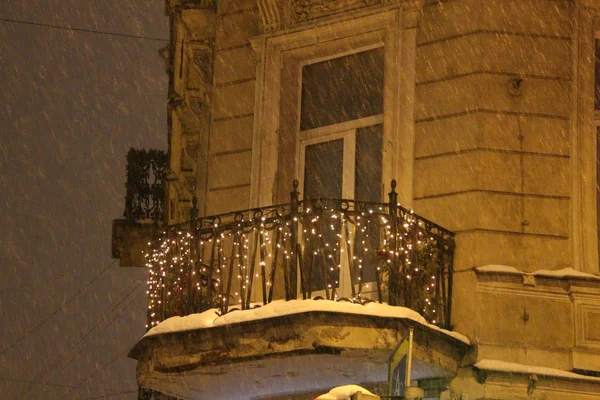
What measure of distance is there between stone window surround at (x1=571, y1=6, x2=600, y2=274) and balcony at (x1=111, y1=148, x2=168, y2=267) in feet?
35.1

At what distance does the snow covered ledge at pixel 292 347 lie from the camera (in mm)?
11070

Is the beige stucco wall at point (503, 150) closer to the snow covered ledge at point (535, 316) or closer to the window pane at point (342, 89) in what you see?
the snow covered ledge at point (535, 316)

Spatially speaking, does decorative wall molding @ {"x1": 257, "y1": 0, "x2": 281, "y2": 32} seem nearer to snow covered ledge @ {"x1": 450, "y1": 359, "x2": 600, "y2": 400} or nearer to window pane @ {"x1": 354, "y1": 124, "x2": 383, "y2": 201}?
window pane @ {"x1": 354, "y1": 124, "x2": 383, "y2": 201}

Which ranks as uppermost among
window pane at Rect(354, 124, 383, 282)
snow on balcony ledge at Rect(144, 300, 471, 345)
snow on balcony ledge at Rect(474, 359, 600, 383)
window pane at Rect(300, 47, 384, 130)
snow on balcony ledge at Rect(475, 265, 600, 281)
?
window pane at Rect(300, 47, 384, 130)

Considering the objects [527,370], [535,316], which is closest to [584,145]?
[535,316]

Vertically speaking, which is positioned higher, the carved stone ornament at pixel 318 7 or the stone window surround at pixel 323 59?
the carved stone ornament at pixel 318 7

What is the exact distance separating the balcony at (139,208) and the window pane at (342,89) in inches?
333

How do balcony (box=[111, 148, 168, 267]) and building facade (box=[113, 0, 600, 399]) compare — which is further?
balcony (box=[111, 148, 168, 267])

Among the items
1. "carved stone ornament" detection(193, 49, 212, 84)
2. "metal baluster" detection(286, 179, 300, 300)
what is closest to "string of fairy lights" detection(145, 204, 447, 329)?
"metal baluster" detection(286, 179, 300, 300)

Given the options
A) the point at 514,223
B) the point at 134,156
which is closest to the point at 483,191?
the point at 514,223

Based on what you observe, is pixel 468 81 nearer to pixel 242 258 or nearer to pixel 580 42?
pixel 580 42

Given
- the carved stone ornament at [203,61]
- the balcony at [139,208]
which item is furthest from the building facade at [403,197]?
the balcony at [139,208]

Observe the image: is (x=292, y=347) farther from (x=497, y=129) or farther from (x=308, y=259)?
(x=497, y=129)

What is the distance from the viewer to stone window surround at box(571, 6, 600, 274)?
40.2 ft
